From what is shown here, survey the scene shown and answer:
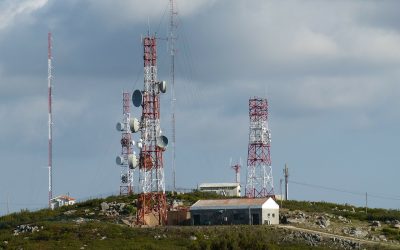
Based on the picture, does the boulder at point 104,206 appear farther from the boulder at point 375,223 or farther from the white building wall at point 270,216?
the boulder at point 375,223

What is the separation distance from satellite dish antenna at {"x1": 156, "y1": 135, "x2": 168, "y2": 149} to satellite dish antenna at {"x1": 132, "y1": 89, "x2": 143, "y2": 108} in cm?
291

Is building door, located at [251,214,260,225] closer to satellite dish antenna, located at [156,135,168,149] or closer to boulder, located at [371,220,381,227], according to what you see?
satellite dish antenna, located at [156,135,168,149]

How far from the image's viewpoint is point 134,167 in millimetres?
70125

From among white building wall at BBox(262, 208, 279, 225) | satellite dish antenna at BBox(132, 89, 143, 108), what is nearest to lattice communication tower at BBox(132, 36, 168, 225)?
satellite dish antenna at BBox(132, 89, 143, 108)

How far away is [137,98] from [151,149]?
3929 millimetres

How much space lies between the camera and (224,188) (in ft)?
320

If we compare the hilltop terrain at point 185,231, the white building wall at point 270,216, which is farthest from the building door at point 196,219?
the white building wall at point 270,216

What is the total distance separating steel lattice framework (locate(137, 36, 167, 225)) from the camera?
67.9m

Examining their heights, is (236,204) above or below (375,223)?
above

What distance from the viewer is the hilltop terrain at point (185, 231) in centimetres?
5897

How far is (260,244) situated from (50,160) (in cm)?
2908

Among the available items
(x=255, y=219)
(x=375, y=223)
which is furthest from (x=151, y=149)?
(x=375, y=223)

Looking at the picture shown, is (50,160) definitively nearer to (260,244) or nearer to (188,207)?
(188,207)

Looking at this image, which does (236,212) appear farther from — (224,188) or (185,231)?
(224,188)
